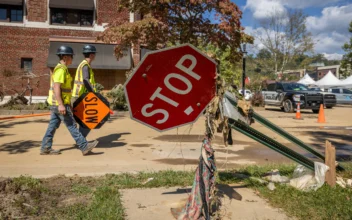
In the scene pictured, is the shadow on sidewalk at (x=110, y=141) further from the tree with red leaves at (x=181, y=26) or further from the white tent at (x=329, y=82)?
the white tent at (x=329, y=82)

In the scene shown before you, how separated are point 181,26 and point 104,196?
9.45 meters

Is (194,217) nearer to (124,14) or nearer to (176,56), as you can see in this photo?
(176,56)

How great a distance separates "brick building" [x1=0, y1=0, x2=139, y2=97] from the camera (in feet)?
77.2

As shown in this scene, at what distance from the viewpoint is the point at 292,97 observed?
19016 mm

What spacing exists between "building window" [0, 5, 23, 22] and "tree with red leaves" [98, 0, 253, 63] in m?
14.5

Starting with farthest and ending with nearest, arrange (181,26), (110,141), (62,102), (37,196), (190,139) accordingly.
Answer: (181,26), (190,139), (110,141), (62,102), (37,196)

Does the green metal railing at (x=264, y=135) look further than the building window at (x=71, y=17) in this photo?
No

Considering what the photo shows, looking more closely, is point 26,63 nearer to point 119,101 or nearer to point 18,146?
point 119,101

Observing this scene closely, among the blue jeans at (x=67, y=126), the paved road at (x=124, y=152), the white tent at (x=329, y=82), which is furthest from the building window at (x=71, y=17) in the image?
the white tent at (x=329, y=82)

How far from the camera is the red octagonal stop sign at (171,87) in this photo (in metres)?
2.78

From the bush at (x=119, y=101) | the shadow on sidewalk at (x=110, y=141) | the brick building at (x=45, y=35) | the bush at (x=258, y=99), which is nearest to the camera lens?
the shadow on sidewalk at (x=110, y=141)

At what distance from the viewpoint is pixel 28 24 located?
2378 centimetres

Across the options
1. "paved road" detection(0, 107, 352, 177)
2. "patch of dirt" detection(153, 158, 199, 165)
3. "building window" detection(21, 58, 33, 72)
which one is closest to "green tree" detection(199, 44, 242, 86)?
"paved road" detection(0, 107, 352, 177)

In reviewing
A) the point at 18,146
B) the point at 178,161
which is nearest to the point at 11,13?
the point at 18,146
